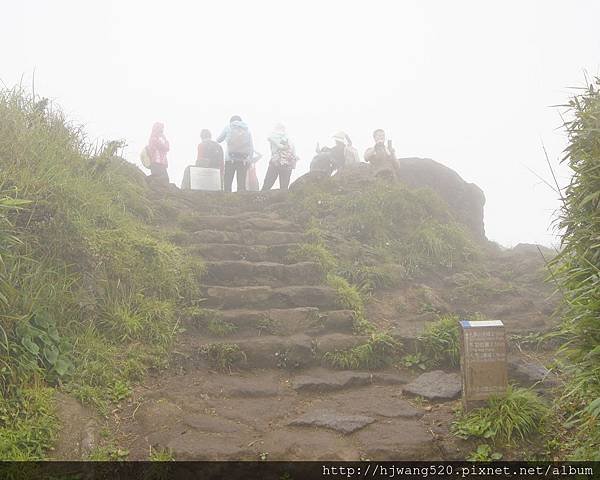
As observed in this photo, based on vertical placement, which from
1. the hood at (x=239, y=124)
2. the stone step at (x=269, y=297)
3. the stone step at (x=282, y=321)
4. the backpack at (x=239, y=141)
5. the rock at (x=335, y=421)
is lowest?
the rock at (x=335, y=421)

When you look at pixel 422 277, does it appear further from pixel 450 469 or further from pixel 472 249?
pixel 450 469

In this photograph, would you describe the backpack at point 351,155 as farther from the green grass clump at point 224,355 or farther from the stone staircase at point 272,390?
the green grass clump at point 224,355

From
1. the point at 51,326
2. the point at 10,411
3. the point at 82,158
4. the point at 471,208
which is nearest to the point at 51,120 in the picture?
the point at 82,158

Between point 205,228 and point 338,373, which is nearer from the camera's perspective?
point 338,373

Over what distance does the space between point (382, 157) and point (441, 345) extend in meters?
6.73

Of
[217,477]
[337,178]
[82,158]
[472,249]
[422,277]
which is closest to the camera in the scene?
[217,477]

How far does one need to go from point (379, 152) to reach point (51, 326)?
8654 millimetres

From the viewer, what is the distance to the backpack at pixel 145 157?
12.3 metres

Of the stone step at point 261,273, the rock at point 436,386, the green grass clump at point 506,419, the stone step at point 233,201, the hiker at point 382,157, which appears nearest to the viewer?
the green grass clump at point 506,419

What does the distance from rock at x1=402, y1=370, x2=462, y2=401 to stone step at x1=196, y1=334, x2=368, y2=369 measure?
2.86ft

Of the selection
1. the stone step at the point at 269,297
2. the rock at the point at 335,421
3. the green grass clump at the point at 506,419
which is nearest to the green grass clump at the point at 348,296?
the stone step at the point at 269,297

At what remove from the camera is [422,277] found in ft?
26.9

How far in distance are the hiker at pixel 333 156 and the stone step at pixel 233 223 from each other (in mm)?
4571

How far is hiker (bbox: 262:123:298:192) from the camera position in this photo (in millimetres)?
12250
